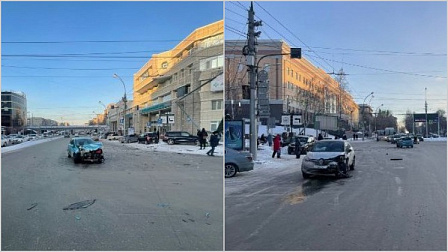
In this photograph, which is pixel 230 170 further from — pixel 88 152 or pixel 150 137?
pixel 150 137

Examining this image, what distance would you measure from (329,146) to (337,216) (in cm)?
535

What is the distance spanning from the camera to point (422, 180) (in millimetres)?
8055

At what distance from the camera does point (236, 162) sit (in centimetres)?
848

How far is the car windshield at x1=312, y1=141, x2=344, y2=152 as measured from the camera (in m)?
9.46

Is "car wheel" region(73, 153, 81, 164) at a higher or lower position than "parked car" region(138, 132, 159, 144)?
lower

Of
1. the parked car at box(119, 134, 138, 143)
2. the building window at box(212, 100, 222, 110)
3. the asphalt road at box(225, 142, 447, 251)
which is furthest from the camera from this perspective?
the parked car at box(119, 134, 138, 143)

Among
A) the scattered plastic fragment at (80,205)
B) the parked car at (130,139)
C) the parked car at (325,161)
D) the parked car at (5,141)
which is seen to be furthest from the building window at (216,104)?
the parked car at (130,139)

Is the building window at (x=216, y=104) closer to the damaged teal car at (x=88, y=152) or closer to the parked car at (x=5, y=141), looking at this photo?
the parked car at (x=5, y=141)

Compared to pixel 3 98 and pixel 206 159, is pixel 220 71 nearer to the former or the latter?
pixel 3 98

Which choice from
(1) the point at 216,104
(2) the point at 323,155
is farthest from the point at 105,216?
(2) the point at 323,155

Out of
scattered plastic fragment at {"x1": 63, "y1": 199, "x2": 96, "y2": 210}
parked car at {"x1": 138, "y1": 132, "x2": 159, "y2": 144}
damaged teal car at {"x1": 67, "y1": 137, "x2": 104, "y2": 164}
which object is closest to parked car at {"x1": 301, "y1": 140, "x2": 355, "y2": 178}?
scattered plastic fragment at {"x1": 63, "y1": 199, "x2": 96, "y2": 210}

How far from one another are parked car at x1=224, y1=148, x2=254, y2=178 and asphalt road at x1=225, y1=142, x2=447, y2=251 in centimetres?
67

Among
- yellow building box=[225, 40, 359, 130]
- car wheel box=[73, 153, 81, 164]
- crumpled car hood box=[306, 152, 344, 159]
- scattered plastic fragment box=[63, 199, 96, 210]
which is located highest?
yellow building box=[225, 40, 359, 130]

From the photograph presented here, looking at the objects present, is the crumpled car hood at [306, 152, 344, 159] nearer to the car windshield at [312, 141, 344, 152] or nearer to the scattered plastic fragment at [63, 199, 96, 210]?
the car windshield at [312, 141, 344, 152]
